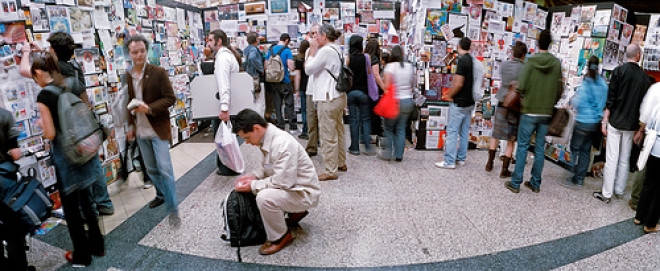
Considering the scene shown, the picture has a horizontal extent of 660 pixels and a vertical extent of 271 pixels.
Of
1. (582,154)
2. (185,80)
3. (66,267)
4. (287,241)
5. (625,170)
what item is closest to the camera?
(66,267)

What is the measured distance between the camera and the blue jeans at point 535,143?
3.72 meters

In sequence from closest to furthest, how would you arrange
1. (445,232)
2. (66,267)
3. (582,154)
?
(66,267) → (445,232) → (582,154)

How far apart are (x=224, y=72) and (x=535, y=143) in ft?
10.5

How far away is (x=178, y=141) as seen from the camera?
574cm

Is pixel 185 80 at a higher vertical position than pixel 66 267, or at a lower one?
higher

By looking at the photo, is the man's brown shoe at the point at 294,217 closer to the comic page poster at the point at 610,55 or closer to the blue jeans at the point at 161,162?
the blue jeans at the point at 161,162

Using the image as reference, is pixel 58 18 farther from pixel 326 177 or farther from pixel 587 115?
pixel 587 115

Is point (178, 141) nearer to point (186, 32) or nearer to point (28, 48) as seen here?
point (186, 32)

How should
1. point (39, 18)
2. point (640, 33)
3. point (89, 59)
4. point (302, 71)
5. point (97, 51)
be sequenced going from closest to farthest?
point (39, 18) → point (89, 59) → point (97, 51) → point (640, 33) → point (302, 71)

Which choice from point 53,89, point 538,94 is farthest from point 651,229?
point 53,89

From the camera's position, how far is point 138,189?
3973mm

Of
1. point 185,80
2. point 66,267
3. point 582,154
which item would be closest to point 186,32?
point 185,80

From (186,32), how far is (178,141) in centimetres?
172

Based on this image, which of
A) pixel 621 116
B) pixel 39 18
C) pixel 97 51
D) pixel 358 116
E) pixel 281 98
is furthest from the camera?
pixel 281 98
